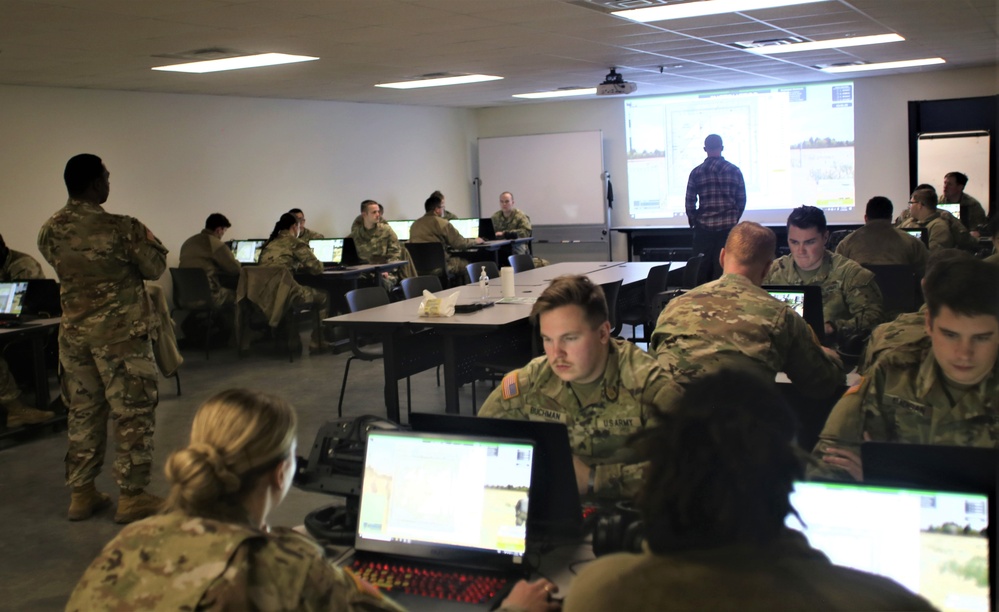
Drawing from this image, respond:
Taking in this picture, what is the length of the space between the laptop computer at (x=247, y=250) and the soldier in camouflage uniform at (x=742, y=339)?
7.28m

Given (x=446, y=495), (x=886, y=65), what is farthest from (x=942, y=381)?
(x=886, y=65)

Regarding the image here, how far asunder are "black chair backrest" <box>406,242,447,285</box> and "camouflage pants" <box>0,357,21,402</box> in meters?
4.97

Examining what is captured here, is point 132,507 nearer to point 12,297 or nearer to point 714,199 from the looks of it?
point 12,297

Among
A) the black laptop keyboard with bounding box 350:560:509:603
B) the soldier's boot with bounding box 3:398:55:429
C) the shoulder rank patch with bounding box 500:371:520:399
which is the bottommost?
the soldier's boot with bounding box 3:398:55:429

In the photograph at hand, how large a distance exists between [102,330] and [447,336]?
1760mm

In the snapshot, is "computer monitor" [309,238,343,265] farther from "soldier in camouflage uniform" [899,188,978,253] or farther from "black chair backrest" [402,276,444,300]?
"soldier in camouflage uniform" [899,188,978,253]

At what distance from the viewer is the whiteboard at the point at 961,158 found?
11.8m

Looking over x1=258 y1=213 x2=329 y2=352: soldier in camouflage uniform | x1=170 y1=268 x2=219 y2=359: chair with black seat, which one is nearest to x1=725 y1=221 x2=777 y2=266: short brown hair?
x1=258 y1=213 x2=329 y2=352: soldier in camouflage uniform

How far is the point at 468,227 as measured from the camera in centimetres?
1223

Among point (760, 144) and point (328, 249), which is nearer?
point (328, 249)

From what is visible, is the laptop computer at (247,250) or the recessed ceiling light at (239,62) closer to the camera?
the recessed ceiling light at (239,62)

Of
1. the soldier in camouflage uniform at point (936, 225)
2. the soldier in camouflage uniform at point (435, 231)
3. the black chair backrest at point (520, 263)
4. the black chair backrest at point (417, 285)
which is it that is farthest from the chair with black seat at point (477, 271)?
the soldier in camouflage uniform at point (936, 225)

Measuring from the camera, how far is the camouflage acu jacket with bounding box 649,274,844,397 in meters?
3.04

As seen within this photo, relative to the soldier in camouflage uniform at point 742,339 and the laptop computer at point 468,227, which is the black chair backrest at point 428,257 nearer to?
the laptop computer at point 468,227
